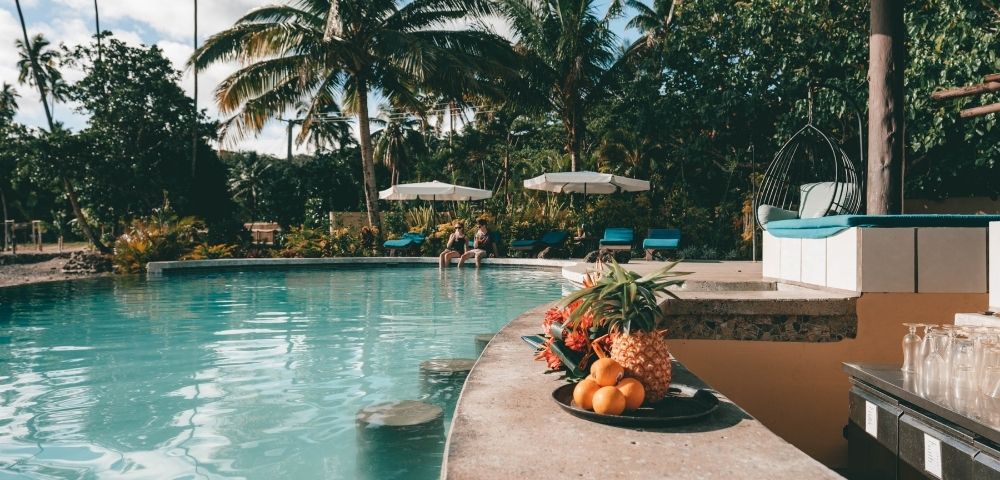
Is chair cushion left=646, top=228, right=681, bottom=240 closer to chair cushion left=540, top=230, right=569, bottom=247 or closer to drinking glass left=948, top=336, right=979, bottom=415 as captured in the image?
chair cushion left=540, top=230, right=569, bottom=247

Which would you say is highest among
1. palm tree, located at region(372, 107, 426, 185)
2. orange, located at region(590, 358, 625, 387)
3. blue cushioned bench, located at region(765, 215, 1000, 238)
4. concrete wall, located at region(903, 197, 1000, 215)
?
palm tree, located at region(372, 107, 426, 185)

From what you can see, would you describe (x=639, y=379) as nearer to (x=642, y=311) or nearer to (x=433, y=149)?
(x=642, y=311)

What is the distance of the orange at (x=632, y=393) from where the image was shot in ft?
7.04

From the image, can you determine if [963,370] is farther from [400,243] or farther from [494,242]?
[400,243]

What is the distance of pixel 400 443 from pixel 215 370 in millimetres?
2809

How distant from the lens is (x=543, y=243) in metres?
17.2

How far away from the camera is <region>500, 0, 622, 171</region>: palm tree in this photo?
65.5 ft

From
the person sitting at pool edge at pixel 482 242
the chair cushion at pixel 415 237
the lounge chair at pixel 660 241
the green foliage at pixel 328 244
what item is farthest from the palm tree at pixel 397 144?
the lounge chair at pixel 660 241

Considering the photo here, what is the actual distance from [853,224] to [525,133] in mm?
25920

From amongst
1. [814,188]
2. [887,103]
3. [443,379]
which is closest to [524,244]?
[814,188]

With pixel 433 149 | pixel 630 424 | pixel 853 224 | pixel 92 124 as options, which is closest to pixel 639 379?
pixel 630 424

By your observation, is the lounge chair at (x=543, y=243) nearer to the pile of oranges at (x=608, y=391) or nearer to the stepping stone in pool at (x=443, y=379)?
the stepping stone in pool at (x=443, y=379)

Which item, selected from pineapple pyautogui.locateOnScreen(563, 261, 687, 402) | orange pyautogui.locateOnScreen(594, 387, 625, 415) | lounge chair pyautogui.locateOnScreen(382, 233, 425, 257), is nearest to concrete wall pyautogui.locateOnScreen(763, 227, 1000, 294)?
pineapple pyautogui.locateOnScreen(563, 261, 687, 402)

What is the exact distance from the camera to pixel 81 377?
18.6ft
